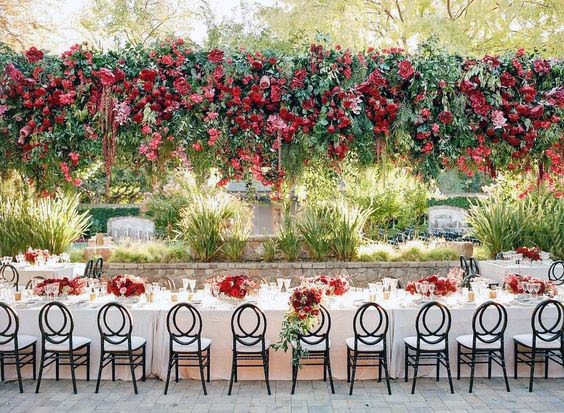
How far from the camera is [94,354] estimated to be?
6293 millimetres

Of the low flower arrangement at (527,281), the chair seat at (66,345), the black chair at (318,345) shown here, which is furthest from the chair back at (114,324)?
the low flower arrangement at (527,281)

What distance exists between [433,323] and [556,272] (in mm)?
4029

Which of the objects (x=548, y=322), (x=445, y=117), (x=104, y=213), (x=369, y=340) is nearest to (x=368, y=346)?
(x=369, y=340)

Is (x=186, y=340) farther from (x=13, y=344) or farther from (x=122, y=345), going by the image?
(x=13, y=344)

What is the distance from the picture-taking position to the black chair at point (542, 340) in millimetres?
5816

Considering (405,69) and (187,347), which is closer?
(405,69)

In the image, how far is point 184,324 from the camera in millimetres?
6172

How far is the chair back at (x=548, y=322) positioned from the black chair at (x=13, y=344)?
505 cm

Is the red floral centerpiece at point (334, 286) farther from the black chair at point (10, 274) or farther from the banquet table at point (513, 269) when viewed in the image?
the black chair at point (10, 274)

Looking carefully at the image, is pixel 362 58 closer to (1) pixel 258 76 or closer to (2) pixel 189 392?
(1) pixel 258 76

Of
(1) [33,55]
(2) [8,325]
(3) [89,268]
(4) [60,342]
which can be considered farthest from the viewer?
(3) [89,268]

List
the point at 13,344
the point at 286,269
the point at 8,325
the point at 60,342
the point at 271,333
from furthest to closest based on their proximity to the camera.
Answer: the point at 286,269 < the point at 271,333 < the point at 8,325 < the point at 13,344 < the point at 60,342

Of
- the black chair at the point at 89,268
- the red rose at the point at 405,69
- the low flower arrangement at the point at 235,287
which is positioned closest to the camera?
the red rose at the point at 405,69

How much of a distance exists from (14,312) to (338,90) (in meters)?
3.79
